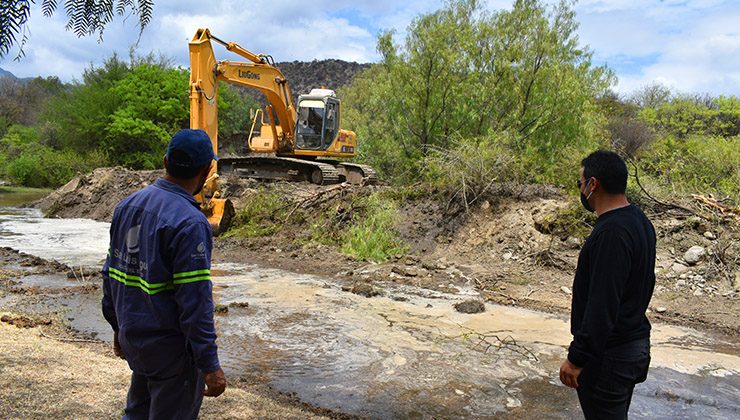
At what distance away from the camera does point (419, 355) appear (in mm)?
5801

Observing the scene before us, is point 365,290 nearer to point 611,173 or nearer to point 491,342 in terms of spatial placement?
point 491,342

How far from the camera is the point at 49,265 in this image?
9906mm

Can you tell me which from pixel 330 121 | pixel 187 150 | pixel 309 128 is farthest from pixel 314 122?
pixel 187 150

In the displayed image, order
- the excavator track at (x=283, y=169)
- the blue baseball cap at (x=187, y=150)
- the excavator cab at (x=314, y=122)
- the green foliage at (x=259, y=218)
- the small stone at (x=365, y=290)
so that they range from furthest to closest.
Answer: the excavator cab at (x=314, y=122), the excavator track at (x=283, y=169), the green foliage at (x=259, y=218), the small stone at (x=365, y=290), the blue baseball cap at (x=187, y=150)

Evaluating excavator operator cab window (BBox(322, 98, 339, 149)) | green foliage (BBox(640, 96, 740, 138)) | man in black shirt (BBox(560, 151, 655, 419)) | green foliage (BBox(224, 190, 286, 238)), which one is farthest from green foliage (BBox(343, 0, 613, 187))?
green foliage (BBox(640, 96, 740, 138))

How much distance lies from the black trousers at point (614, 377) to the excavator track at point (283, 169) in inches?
540

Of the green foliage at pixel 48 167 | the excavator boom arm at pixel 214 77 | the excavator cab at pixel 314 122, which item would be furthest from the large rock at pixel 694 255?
the green foliage at pixel 48 167

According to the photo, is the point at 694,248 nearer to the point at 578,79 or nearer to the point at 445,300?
the point at 445,300

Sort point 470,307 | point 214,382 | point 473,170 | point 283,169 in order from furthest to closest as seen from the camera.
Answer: point 283,169 → point 473,170 → point 470,307 → point 214,382

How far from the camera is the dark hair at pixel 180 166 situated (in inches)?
104

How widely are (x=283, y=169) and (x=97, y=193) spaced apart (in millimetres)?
6580

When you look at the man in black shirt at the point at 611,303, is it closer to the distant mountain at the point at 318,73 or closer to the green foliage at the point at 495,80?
the green foliage at the point at 495,80

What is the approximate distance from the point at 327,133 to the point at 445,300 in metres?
10.1

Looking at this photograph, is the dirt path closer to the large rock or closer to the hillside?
the large rock
